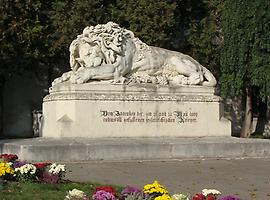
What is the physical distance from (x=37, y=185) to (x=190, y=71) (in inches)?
333

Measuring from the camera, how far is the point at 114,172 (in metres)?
12.0

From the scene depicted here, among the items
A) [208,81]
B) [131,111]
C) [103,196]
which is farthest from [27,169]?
[208,81]

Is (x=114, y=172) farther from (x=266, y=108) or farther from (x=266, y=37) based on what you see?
(x=266, y=108)

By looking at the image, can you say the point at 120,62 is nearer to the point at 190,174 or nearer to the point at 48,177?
the point at 190,174

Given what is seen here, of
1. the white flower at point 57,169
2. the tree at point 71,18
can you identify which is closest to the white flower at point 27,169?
the white flower at point 57,169

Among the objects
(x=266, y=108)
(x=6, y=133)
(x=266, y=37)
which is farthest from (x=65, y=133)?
(x=266, y=108)

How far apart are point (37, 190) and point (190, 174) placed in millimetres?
4154

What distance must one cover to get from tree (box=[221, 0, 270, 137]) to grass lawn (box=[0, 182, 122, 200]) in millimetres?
17734

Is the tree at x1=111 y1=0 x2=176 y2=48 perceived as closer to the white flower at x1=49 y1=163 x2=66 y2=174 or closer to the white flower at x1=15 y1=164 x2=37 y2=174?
the white flower at x1=49 y1=163 x2=66 y2=174

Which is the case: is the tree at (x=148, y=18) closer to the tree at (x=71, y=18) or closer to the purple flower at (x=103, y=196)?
the tree at (x=71, y=18)

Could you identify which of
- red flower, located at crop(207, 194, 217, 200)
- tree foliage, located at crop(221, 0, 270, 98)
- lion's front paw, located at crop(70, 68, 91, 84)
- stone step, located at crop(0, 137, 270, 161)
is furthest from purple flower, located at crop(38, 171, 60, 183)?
tree foliage, located at crop(221, 0, 270, 98)

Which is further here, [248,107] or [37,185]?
[248,107]

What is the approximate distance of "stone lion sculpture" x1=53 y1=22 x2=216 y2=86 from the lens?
1540 cm

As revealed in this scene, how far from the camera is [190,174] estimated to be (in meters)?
11.9
